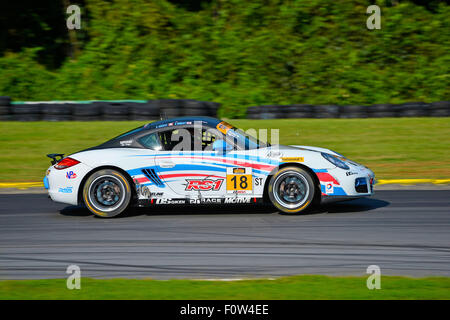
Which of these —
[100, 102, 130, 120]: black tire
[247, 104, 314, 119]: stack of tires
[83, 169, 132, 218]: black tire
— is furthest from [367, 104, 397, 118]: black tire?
[83, 169, 132, 218]: black tire

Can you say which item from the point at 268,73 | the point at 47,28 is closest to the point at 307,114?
the point at 268,73

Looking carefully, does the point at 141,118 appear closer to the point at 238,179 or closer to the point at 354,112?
the point at 354,112

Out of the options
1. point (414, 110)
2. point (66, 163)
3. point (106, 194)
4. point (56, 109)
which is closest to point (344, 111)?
point (414, 110)

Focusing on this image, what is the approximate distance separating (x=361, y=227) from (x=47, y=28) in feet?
74.0

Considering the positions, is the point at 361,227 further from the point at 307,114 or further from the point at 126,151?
the point at 307,114

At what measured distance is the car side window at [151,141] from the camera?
792cm

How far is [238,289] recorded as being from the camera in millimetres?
4703

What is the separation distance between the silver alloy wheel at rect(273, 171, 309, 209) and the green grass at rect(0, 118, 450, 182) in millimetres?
4113

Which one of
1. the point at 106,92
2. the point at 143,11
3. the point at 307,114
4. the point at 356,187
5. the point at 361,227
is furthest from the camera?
the point at 143,11

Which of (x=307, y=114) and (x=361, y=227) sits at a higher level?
(x=307, y=114)

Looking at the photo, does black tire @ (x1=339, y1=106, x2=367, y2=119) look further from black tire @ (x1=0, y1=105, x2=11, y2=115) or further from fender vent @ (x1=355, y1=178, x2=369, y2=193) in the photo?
fender vent @ (x1=355, y1=178, x2=369, y2=193)

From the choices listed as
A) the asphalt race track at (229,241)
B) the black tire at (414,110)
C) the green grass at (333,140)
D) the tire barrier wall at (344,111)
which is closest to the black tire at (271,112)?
the tire barrier wall at (344,111)
